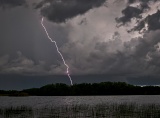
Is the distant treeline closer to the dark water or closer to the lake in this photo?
the lake

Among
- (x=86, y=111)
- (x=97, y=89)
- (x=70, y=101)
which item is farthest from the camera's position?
(x=97, y=89)

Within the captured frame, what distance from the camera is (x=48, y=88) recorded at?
Result: 191375 mm

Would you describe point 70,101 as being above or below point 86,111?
above

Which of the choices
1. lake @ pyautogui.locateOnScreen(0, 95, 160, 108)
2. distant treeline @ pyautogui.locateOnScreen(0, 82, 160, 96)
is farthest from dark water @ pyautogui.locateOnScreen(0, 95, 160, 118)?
distant treeline @ pyautogui.locateOnScreen(0, 82, 160, 96)

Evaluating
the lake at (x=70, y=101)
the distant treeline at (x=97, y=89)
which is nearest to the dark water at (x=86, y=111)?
the lake at (x=70, y=101)

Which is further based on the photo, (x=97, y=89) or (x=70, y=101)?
(x=97, y=89)

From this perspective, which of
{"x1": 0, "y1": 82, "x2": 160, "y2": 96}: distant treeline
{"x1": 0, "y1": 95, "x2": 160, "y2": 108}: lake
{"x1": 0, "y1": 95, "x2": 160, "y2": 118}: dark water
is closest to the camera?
{"x1": 0, "y1": 95, "x2": 160, "y2": 118}: dark water

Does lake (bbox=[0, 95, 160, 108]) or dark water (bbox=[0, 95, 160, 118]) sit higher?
lake (bbox=[0, 95, 160, 108])

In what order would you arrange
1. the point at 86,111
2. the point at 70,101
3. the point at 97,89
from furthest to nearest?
the point at 97,89 → the point at 70,101 → the point at 86,111

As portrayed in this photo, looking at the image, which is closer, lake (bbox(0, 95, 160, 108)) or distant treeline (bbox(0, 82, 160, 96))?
lake (bbox(0, 95, 160, 108))

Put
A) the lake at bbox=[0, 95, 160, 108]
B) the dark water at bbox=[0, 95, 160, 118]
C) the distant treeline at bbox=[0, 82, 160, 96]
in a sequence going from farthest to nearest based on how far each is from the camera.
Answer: the distant treeline at bbox=[0, 82, 160, 96] → the lake at bbox=[0, 95, 160, 108] → the dark water at bbox=[0, 95, 160, 118]

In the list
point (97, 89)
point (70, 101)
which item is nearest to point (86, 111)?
point (70, 101)

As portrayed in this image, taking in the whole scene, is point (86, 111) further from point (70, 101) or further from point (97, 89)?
point (97, 89)

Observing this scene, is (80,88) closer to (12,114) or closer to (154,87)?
(154,87)
